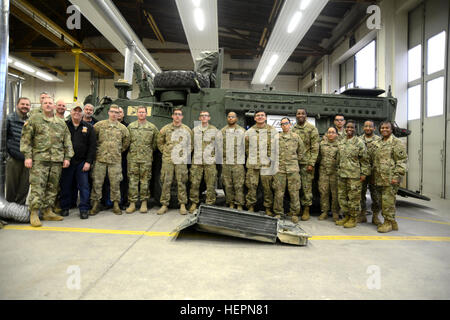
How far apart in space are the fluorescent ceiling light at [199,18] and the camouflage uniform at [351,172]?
5.01 m

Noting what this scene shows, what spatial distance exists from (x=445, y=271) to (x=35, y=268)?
3.67 meters

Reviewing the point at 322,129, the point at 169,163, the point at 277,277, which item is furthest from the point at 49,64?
the point at 277,277

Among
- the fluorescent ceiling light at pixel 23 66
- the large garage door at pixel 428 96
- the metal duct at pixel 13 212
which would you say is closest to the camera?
the metal duct at pixel 13 212

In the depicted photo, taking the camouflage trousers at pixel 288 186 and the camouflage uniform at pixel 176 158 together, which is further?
the camouflage uniform at pixel 176 158

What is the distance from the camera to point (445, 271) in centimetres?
243

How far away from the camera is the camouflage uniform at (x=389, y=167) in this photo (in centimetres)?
365

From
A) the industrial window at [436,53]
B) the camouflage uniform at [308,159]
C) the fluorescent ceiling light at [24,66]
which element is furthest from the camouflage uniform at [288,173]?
the fluorescent ceiling light at [24,66]

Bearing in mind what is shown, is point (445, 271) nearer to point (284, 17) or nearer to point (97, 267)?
point (97, 267)

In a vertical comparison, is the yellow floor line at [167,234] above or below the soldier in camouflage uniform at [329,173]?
below

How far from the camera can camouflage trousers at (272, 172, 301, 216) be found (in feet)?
13.6

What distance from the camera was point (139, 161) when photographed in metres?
4.45

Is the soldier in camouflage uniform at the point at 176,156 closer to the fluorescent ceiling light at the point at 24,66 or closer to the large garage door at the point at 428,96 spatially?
the large garage door at the point at 428,96

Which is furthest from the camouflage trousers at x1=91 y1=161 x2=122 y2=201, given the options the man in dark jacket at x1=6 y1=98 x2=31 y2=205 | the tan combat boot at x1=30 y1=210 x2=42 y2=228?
the man in dark jacket at x1=6 y1=98 x2=31 y2=205

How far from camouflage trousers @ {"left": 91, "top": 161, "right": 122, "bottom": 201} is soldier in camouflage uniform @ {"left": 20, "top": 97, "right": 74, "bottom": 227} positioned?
0.53 metres
